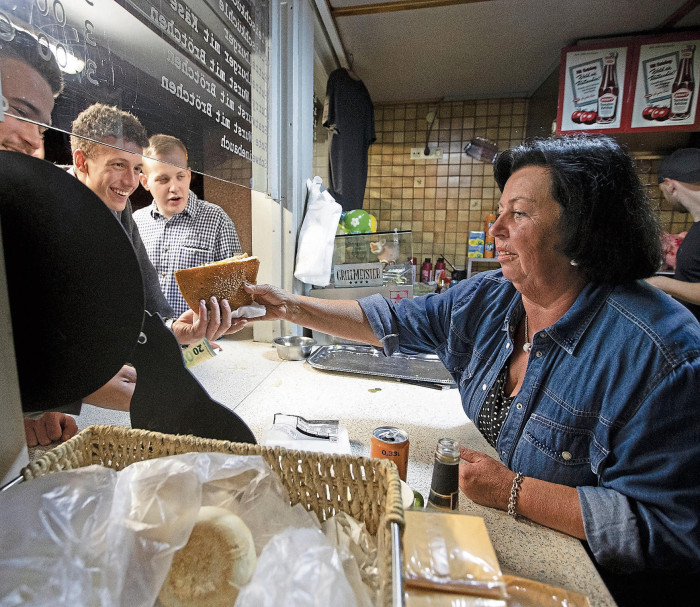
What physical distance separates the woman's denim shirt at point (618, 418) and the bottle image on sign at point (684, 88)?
2.34 m

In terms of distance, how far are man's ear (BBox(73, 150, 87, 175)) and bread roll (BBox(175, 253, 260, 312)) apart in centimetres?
28

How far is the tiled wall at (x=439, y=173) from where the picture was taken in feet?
12.1

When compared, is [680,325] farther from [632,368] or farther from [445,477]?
[445,477]

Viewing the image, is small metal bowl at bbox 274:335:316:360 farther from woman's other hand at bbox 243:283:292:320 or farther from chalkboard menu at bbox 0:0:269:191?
chalkboard menu at bbox 0:0:269:191

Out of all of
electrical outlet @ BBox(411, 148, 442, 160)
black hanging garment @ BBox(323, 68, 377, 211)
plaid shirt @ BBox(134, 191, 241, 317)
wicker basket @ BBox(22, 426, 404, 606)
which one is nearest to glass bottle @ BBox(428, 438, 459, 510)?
wicker basket @ BBox(22, 426, 404, 606)

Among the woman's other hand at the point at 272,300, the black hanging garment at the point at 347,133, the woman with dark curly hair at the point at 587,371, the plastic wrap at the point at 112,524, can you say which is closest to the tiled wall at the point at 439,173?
the black hanging garment at the point at 347,133

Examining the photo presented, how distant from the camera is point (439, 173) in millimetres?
3832

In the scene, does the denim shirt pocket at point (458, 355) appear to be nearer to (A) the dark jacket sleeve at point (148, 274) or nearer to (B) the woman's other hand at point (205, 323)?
(B) the woman's other hand at point (205, 323)

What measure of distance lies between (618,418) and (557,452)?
0.14 metres

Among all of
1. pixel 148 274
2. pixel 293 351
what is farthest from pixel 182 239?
pixel 293 351

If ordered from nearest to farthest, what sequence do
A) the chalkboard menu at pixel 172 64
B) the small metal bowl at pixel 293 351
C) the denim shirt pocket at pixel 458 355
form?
the chalkboard menu at pixel 172 64, the denim shirt pocket at pixel 458 355, the small metal bowl at pixel 293 351

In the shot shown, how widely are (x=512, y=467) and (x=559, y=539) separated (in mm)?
204

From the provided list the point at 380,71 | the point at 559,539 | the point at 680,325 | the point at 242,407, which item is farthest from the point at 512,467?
the point at 380,71

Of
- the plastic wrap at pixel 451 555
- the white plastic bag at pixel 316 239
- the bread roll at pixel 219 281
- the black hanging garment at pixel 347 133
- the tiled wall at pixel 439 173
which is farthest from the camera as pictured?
the tiled wall at pixel 439 173
